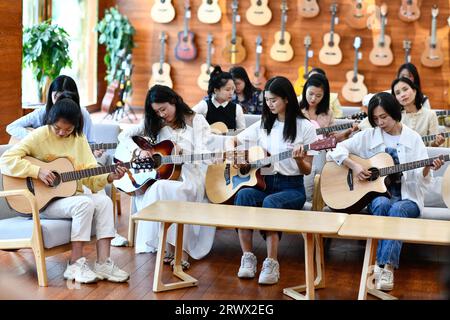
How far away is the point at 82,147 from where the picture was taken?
14.2ft

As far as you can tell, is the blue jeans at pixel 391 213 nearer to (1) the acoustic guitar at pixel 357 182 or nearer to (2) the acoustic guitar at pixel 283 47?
(1) the acoustic guitar at pixel 357 182

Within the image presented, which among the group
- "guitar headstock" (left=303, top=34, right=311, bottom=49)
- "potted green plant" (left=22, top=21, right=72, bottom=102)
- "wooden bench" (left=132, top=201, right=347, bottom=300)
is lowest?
"wooden bench" (left=132, top=201, right=347, bottom=300)

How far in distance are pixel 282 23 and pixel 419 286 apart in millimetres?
6736

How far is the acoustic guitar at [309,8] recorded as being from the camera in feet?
34.5

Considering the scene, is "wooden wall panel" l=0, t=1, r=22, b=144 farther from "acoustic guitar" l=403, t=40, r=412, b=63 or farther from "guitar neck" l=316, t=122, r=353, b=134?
"acoustic guitar" l=403, t=40, r=412, b=63

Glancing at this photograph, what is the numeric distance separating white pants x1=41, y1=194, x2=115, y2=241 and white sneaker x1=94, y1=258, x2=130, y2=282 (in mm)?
154

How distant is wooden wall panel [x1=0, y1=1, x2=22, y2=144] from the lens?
6.36 m

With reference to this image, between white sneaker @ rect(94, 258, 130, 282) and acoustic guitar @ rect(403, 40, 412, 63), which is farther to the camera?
acoustic guitar @ rect(403, 40, 412, 63)

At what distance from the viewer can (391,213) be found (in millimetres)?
4340

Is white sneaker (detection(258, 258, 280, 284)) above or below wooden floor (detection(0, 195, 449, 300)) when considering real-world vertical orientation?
above

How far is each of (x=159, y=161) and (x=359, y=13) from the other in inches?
254

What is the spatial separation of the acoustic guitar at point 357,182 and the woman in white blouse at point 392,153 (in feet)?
0.13

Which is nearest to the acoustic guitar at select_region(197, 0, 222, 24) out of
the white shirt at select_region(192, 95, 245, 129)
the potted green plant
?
the potted green plant

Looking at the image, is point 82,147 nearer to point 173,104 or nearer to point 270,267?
point 173,104
